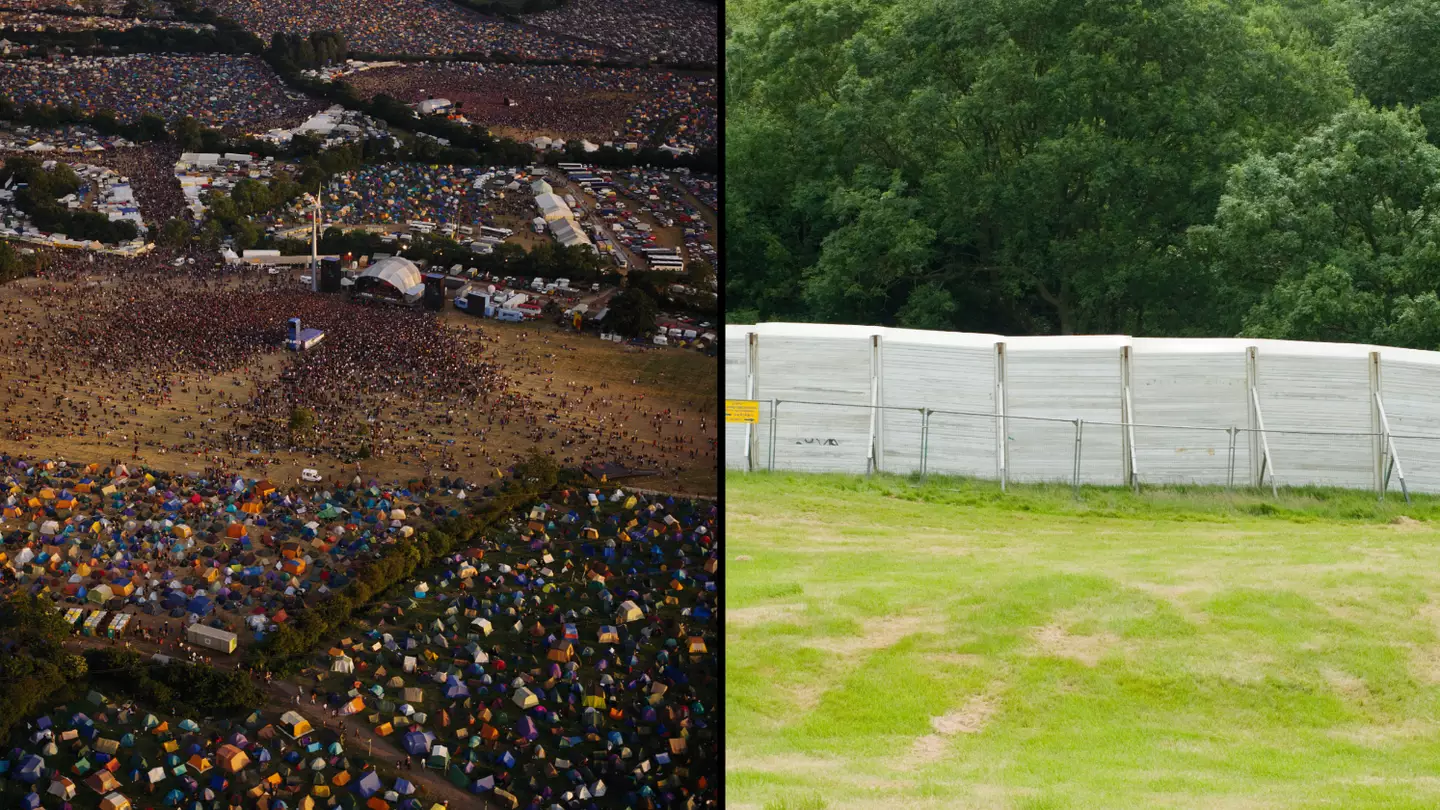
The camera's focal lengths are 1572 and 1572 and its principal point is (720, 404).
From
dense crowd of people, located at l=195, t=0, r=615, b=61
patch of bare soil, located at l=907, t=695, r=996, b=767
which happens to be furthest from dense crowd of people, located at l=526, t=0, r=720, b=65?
patch of bare soil, located at l=907, t=695, r=996, b=767

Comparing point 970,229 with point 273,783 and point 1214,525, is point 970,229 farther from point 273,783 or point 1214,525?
point 273,783

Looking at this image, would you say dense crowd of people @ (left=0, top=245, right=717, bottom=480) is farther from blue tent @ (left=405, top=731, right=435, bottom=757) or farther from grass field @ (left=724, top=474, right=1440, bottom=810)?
grass field @ (left=724, top=474, right=1440, bottom=810)

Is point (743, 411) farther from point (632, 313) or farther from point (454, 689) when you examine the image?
point (454, 689)

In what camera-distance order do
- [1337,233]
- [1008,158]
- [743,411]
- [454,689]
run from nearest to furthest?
1. [454,689]
2. [743,411]
3. [1337,233]
4. [1008,158]

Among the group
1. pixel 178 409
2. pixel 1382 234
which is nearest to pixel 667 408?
pixel 178 409

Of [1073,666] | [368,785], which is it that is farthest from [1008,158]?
[368,785]

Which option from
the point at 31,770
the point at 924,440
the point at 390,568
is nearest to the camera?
the point at 31,770
